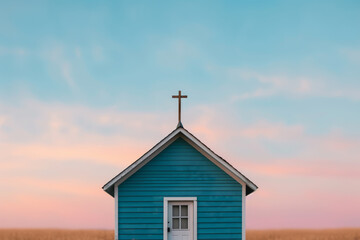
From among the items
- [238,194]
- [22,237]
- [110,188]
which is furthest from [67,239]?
[238,194]

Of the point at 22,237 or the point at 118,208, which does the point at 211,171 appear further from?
the point at 22,237

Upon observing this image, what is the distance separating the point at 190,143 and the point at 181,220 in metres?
2.88

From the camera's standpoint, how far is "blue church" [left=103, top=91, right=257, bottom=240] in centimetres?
1833

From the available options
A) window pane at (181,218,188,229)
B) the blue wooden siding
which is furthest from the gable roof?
window pane at (181,218,188,229)

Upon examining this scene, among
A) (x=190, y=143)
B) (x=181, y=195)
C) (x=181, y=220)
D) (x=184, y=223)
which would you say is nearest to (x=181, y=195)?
(x=181, y=195)

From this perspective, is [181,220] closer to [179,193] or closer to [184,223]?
[184,223]

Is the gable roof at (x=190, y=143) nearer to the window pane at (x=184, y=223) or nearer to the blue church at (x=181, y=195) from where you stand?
the blue church at (x=181, y=195)

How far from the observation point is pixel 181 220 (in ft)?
61.3

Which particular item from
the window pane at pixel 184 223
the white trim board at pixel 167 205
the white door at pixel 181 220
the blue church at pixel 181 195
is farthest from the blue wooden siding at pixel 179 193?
the window pane at pixel 184 223

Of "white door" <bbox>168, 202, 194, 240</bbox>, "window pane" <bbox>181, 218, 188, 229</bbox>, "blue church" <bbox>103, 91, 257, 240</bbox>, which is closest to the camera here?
"blue church" <bbox>103, 91, 257, 240</bbox>

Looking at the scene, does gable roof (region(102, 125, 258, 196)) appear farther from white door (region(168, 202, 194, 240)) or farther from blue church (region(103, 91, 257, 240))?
white door (region(168, 202, 194, 240))

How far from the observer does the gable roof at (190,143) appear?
18.0 m

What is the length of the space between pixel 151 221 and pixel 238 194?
3.39 meters

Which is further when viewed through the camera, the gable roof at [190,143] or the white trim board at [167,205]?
the white trim board at [167,205]
